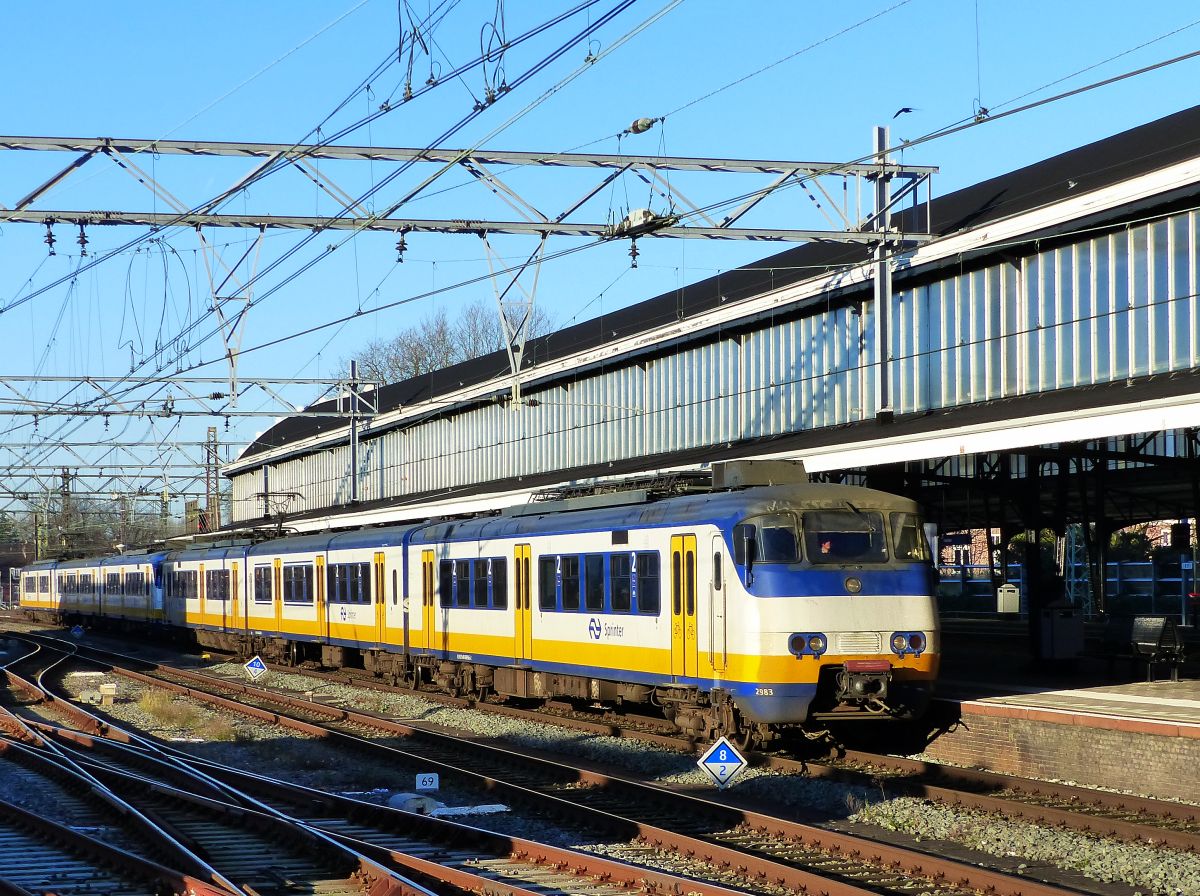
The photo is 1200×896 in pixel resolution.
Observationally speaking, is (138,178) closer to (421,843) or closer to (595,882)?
(421,843)

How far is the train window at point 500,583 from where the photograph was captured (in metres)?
21.8

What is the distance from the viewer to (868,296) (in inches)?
1003

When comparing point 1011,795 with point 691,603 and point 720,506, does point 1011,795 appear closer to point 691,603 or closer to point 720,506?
point 691,603

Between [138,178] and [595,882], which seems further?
[138,178]

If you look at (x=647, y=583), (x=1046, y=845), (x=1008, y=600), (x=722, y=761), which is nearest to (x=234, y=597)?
(x=1008, y=600)

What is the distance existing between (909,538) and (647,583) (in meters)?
3.26

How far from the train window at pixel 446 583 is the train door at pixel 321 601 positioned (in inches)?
280

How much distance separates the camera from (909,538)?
1622 cm

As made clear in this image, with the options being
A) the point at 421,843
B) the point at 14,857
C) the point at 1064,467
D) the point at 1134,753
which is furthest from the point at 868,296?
the point at 14,857

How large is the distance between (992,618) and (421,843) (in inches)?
1348

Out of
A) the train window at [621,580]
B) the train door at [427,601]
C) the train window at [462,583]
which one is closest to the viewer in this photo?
the train window at [621,580]

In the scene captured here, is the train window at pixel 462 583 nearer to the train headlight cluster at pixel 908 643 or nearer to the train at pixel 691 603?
the train at pixel 691 603

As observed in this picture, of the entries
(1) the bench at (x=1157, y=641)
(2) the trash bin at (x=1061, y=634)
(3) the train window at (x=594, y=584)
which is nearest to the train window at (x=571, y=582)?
(3) the train window at (x=594, y=584)

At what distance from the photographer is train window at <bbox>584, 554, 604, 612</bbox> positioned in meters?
18.8
